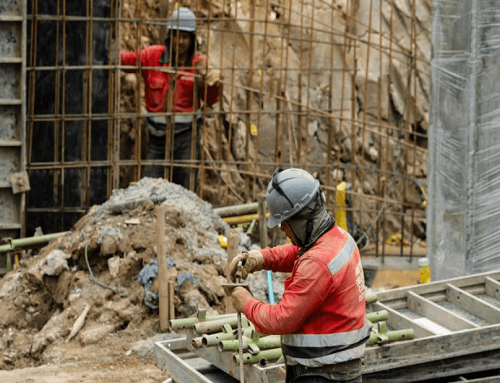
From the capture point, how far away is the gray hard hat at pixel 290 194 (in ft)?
16.2

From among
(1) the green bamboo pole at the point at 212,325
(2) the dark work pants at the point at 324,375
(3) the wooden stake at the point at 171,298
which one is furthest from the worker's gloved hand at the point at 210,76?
(2) the dark work pants at the point at 324,375

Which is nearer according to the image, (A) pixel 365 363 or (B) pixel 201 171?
(A) pixel 365 363

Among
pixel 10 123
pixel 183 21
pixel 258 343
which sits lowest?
pixel 258 343

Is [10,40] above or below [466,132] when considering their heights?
above

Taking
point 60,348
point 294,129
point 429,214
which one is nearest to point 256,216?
point 429,214

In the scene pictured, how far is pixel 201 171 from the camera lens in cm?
1217

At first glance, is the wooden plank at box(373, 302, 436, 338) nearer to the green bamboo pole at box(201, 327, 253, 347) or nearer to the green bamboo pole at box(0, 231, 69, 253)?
the green bamboo pole at box(201, 327, 253, 347)

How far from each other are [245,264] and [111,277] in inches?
187

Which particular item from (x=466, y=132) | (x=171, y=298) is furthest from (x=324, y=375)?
(x=466, y=132)

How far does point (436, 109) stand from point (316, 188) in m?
4.93

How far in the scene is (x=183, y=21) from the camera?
12219mm

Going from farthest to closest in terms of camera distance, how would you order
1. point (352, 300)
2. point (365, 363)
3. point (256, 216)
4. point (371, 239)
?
point (371, 239)
point (256, 216)
point (365, 363)
point (352, 300)

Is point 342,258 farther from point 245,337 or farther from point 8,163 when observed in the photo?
point 8,163

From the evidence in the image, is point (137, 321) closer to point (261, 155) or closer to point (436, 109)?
point (436, 109)
